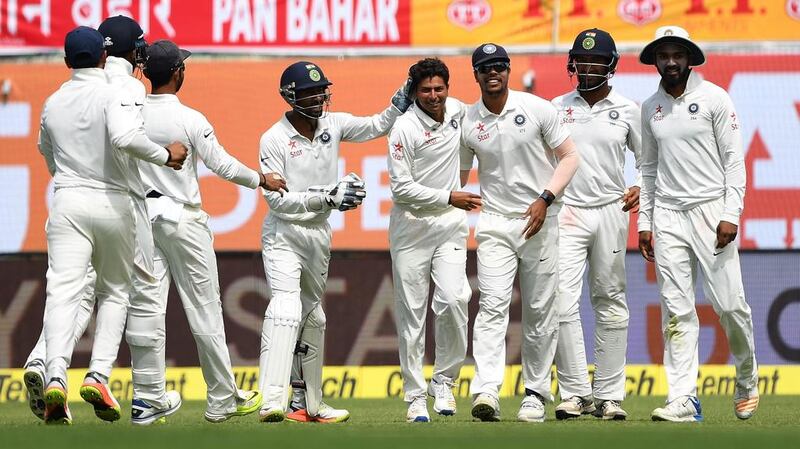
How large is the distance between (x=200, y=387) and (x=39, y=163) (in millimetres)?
2389

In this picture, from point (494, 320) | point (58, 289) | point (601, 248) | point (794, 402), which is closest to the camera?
point (58, 289)

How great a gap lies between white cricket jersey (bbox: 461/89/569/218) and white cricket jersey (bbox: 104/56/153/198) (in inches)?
82.0

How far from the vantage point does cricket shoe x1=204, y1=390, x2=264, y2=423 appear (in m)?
9.32

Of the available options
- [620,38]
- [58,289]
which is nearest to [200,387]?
[620,38]

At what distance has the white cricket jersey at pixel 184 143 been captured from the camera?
30.2 feet

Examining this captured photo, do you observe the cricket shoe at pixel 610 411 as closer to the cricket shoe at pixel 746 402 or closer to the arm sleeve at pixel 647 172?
the cricket shoe at pixel 746 402

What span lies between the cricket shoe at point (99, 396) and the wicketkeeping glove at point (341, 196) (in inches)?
67.8

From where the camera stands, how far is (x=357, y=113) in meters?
14.1

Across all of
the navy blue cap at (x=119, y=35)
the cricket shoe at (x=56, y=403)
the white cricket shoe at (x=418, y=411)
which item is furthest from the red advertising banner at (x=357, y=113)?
the cricket shoe at (x=56, y=403)

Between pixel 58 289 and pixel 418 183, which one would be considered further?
pixel 418 183

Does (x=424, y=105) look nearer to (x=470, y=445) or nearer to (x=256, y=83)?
(x=470, y=445)

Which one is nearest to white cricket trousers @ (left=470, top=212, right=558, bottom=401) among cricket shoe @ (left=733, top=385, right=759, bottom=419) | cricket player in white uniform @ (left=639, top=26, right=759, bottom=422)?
cricket player in white uniform @ (left=639, top=26, right=759, bottom=422)

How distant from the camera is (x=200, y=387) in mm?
14039

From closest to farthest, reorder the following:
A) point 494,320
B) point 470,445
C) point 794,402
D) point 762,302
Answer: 1. point 470,445
2. point 494,320
3. point 794,402
4. point 762,302
